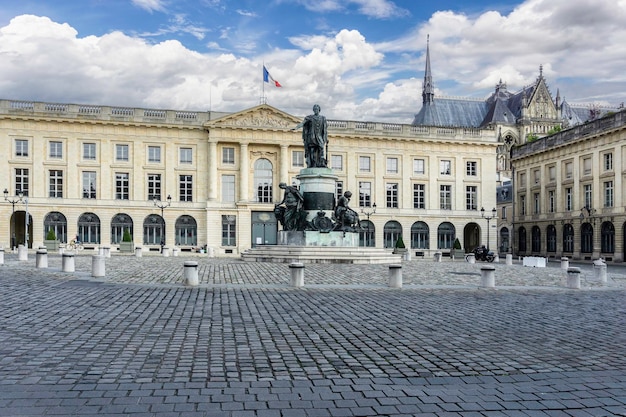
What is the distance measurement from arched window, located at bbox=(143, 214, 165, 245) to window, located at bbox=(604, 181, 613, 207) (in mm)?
42876

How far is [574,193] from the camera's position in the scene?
59.2 metres

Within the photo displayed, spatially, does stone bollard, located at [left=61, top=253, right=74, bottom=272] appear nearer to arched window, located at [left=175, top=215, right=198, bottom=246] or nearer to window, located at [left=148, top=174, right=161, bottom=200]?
arched window, located at [left=175, top=215, right=198, bottom=246]

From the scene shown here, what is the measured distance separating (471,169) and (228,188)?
28406 millimetres

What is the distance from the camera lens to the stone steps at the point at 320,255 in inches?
1198

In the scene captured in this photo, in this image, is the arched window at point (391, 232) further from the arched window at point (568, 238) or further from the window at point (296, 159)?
the arched window at point (568, 238)

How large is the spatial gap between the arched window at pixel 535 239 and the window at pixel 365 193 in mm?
18650

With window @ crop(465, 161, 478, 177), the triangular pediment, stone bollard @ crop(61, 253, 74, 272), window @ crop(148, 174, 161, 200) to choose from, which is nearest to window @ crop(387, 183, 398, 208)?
window @ crop(465, 161, 478, 177)

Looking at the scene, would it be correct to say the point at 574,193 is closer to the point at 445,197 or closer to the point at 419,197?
the point at 445,197

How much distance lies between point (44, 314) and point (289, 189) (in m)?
→ 21.2

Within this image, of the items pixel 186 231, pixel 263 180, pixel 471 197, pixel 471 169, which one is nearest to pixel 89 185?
pixel 186 231

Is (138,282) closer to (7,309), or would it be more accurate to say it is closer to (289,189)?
(7,309)

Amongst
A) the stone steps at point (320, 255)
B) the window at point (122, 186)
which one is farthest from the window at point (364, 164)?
the stone steps at point (320, 255)

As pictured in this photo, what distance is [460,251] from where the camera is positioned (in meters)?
53.7

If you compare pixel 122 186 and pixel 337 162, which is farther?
pixel 337 162
